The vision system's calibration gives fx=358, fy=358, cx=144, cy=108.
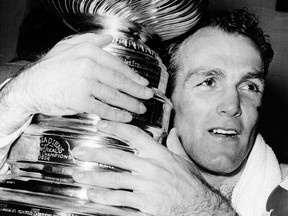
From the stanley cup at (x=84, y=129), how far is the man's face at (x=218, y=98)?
42 cm

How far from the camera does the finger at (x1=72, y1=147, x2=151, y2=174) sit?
22.3 inches

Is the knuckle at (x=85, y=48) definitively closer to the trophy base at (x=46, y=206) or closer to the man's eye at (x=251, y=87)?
the trophy base at (x=46, y=206)

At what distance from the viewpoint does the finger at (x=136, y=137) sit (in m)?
0.57

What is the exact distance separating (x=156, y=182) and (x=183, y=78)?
577 mm

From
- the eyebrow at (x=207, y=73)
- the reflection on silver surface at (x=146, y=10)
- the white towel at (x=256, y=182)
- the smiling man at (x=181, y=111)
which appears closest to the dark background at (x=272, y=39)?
the smiling man at (x=181, y=111)

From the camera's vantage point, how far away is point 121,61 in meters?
0.58

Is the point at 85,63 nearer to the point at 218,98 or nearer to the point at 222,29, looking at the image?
the point at 218,98

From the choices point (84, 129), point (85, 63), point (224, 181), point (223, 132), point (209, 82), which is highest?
point (85, 63)

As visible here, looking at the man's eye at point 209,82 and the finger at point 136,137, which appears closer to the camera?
the finger at point 136,137

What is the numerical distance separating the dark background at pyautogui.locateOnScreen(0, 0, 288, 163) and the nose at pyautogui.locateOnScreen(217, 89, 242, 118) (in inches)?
31.6

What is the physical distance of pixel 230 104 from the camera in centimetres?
104

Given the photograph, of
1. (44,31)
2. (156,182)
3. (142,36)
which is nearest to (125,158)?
(156,182)

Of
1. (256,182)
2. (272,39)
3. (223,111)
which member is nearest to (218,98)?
(223,111)

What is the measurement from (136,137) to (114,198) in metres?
0.11
